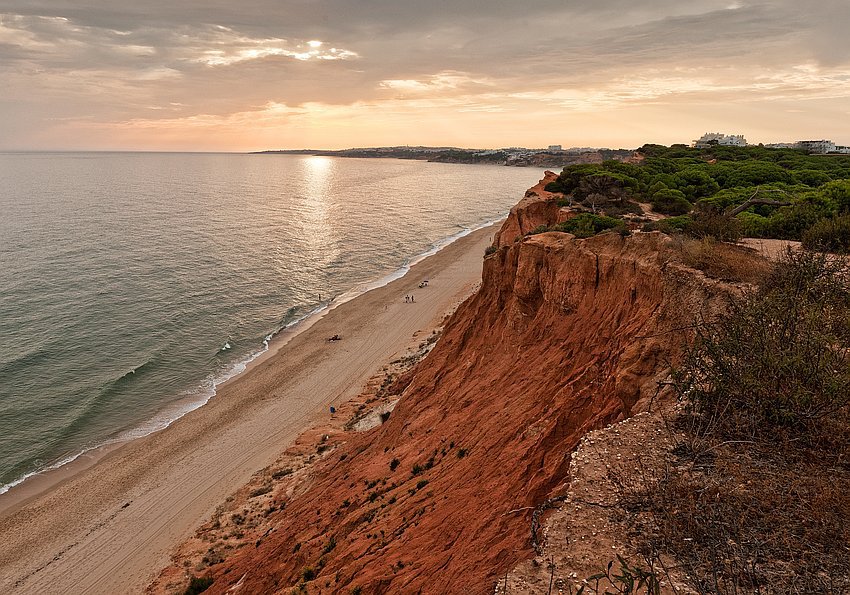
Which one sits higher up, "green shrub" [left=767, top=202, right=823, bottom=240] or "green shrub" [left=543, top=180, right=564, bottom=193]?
"green shrub" [left=543, top=180, right=564, bottom=193]

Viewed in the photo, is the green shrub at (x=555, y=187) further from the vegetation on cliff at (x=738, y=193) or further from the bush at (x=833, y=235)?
the bush at (x=833, y=235)

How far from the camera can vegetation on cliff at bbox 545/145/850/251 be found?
18.3 metres

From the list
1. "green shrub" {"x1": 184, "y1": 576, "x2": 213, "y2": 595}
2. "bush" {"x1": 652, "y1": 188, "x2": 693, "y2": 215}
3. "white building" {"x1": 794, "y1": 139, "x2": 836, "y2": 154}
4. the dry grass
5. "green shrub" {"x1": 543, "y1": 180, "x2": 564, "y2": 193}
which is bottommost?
"green shrub" {"x1": 184, "y1": 576, "x2": 213, "y2": 595}

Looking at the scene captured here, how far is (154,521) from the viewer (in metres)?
22.1

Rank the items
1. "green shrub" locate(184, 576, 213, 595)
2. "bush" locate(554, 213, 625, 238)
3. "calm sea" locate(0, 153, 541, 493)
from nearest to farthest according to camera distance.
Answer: "green shrub" locate(184, 576, 213, 595), "bush" locate(554, 213, 625, 238), "calm sea" locate(0, 153, 541, 493)

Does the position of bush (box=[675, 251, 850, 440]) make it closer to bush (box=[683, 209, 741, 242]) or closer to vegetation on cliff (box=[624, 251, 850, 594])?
vegetation on cliff (box=[624, 251, 850, 594])

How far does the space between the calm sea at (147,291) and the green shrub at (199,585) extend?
15634mm

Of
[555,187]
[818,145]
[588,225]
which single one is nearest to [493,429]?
[588,225]

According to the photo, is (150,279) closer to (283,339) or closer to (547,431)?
(283,339)

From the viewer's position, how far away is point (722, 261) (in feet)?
42.3

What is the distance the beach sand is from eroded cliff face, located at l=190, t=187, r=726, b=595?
5665mm

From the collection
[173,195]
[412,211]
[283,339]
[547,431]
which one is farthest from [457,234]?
[173,195]

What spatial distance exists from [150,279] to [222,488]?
3881 centimetres

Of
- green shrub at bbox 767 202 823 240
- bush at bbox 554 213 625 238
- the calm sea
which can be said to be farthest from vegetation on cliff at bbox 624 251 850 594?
the calm sea
